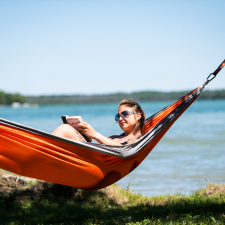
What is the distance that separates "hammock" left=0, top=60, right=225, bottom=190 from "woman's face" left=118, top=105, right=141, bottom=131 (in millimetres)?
436

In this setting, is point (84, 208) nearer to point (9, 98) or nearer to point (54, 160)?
point (54, 160)

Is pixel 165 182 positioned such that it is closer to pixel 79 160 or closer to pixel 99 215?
pixel 99 215

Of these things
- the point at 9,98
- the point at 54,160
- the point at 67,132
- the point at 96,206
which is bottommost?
the point at 96,206

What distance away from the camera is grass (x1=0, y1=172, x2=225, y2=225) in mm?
2807

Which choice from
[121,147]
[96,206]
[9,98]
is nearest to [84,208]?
[96,206]

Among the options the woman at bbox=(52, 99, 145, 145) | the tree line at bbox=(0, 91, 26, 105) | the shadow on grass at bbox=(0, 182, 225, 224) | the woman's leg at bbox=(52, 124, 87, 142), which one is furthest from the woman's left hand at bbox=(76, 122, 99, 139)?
the tree line at bbox=(0, 91, 26, 105)

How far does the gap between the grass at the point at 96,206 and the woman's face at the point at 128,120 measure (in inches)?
32.7

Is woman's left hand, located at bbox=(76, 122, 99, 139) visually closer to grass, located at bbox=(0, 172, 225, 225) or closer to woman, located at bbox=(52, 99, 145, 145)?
woman, located at bbox=(52, 99, 145, 145)

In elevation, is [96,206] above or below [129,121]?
below

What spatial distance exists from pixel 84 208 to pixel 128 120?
1.12 metres

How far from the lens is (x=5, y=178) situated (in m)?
3.88

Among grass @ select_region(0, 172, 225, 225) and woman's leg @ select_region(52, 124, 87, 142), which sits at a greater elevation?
woman's leg @ select_region(52, 124, 87, 142)

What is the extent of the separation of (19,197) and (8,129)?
1.79 metres

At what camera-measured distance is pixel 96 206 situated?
11.8ft
